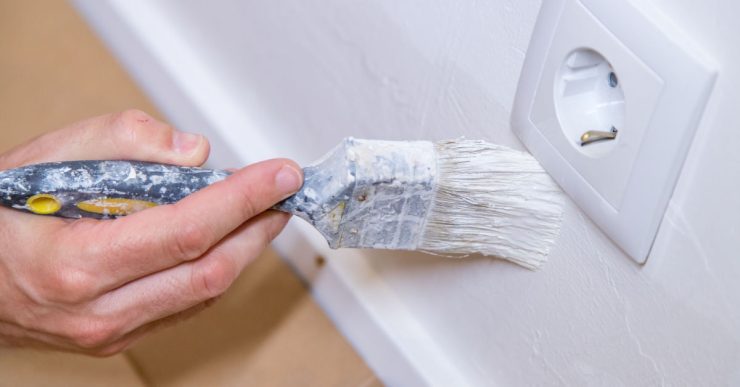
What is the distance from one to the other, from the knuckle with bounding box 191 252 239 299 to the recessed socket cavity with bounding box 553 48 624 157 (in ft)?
0.63

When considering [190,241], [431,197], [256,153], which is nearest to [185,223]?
[190,241]

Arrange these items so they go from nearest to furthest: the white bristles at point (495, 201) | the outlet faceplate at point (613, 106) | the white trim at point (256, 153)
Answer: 1. the outlet faceplate at point (613, 106)
2. the white bristles at point (495, 201)
3. the white trim at point (256, 153)

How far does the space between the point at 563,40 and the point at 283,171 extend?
15cm

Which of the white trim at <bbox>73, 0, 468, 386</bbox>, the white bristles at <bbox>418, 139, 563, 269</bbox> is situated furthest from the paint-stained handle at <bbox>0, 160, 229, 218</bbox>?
the white trim at <bbox>73, 0, 468, 386</bbox>

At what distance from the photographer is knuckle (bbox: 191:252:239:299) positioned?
466mm

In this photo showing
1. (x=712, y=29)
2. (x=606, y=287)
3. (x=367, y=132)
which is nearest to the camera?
(x=712, y=29)

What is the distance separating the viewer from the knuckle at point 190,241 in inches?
16.9

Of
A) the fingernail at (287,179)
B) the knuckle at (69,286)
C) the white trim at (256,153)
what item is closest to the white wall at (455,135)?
the white trim at (256,153)

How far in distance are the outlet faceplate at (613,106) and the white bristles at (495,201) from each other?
0.02 m

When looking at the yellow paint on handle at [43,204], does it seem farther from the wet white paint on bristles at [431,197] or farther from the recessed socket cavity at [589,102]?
the recessed socket cavity at [589,102]

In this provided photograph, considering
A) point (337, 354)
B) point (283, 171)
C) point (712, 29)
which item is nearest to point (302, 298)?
point (337, 354)

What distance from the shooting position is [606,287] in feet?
1.45

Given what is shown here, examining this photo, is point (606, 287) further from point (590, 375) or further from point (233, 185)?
point (233, 185)

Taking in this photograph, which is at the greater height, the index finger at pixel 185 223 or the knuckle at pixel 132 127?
the knuckle at pixel 132 127
